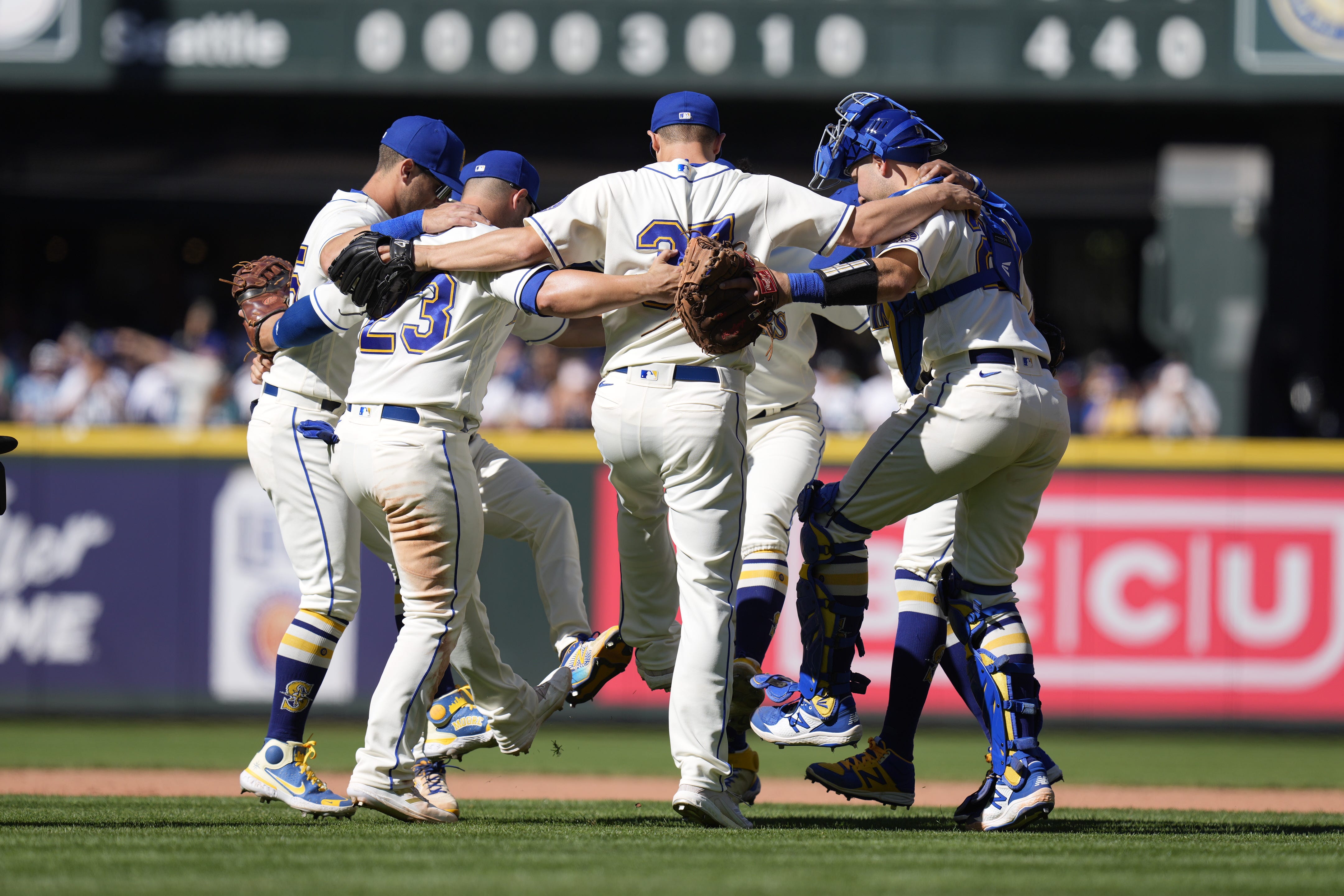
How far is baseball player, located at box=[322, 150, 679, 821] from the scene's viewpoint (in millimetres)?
4469

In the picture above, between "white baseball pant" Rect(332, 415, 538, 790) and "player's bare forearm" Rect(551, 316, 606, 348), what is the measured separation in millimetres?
676

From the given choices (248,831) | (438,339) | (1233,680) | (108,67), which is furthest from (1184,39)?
(248,831)

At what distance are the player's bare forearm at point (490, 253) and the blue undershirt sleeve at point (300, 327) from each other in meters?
0.42

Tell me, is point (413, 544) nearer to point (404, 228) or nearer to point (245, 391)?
point (404, 228)

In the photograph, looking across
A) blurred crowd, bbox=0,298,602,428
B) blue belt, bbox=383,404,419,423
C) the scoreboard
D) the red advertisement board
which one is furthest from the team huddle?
the scoreboard

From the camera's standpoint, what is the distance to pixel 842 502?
472cm

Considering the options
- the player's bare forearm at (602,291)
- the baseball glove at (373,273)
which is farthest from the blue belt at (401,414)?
the player's bare forearm at (602,291)

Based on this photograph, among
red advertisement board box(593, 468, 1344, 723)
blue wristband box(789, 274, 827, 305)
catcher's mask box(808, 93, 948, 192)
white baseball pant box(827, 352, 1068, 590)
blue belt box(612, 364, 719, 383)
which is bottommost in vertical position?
red advertisement board box(593, 468, 1344, 723)

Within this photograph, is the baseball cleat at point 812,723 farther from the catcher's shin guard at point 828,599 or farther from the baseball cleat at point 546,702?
the baseball cleat at point 546,702

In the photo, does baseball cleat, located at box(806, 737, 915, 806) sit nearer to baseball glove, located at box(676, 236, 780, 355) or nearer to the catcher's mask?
baseball glove, located at box(676, 236, 780, 355)

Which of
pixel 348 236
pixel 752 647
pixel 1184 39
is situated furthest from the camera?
pixel 1184 39

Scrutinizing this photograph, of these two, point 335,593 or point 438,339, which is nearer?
point 438,339

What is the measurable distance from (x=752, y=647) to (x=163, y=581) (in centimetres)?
476

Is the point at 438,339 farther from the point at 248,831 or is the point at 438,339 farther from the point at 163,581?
the point at 163,581
